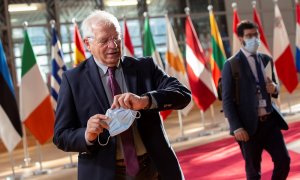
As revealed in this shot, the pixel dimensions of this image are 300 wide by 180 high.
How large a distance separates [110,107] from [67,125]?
206mm

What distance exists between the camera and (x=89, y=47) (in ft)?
6.77

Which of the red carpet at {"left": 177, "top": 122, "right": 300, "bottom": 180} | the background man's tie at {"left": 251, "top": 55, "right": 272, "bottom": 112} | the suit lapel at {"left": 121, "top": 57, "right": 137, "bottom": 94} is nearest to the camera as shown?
the suit lapel at {"left": 121, "top": 57, "right": 137, "bottom": 94}

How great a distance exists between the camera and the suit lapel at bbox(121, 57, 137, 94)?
208 centimetres

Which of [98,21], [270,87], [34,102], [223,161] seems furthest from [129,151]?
[34,102]

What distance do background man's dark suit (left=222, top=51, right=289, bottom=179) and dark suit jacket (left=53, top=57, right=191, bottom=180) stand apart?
1600 mm

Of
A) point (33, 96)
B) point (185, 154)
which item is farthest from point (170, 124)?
point (33, 96)

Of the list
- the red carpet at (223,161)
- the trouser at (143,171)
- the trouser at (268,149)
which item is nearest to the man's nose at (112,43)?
the trouser at (143,171)

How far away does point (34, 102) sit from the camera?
750 cm

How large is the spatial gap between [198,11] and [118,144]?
13559mm

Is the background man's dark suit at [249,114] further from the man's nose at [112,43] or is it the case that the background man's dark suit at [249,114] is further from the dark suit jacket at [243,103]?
the man's nose at [112,43]

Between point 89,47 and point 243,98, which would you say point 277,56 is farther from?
point 89,47

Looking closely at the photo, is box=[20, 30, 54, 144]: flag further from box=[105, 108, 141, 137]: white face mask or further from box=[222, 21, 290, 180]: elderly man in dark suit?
box=[105, 108, 141, 137]: white face mask

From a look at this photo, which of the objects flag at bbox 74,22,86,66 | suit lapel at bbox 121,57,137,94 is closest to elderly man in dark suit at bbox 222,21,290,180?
suit lapel at bbox 121,57,137,94

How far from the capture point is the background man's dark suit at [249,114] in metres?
3.57
